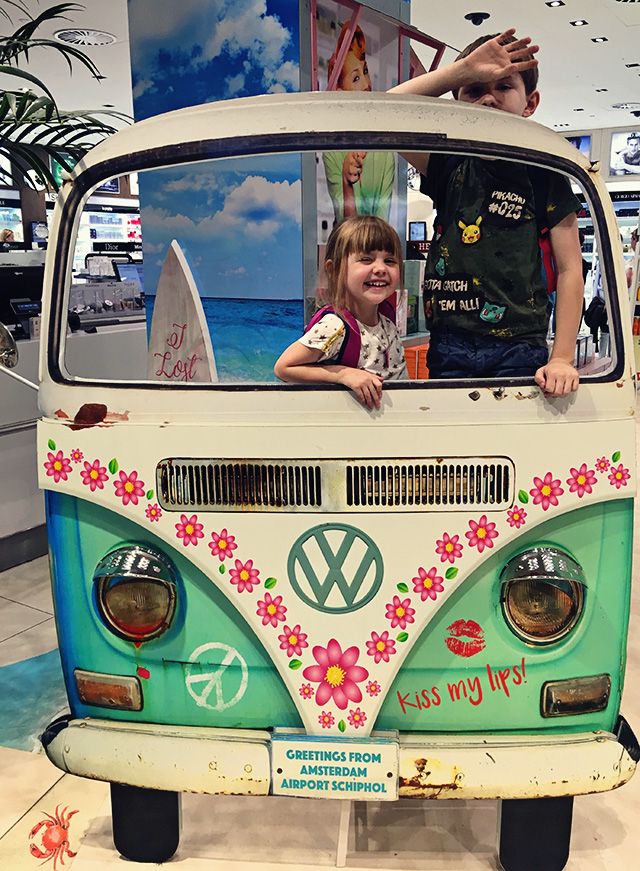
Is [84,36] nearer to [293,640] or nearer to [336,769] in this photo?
[293,640]

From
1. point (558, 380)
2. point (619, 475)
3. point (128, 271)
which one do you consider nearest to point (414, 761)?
point (619, 475)

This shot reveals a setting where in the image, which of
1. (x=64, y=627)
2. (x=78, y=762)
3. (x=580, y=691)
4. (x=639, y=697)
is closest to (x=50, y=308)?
(x=64, y=627)

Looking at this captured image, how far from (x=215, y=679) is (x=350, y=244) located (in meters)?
1.00

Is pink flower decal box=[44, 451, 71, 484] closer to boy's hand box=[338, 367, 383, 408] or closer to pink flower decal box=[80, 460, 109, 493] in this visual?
pink flower decal box=[80, 460, 109, 493]

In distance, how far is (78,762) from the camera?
153cm

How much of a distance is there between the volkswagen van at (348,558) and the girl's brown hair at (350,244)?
25cm

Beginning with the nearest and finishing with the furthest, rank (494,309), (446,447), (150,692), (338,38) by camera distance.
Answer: (446,447) → (150,692) → (494,309) → (338,38)

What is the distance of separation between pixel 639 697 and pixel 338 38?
10.2 feet

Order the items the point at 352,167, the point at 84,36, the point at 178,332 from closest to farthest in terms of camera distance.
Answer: the point at 178,332 < the point at 352,167 < the point at 84,36

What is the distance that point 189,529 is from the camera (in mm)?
1491

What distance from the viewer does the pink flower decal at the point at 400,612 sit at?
1.48 meters

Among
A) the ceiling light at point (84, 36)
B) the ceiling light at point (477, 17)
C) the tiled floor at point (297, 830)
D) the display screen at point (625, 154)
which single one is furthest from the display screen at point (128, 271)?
the display screen at point (625, 154)

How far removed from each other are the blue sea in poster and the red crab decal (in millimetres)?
1945

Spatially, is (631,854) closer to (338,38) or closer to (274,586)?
→ (274,586)
